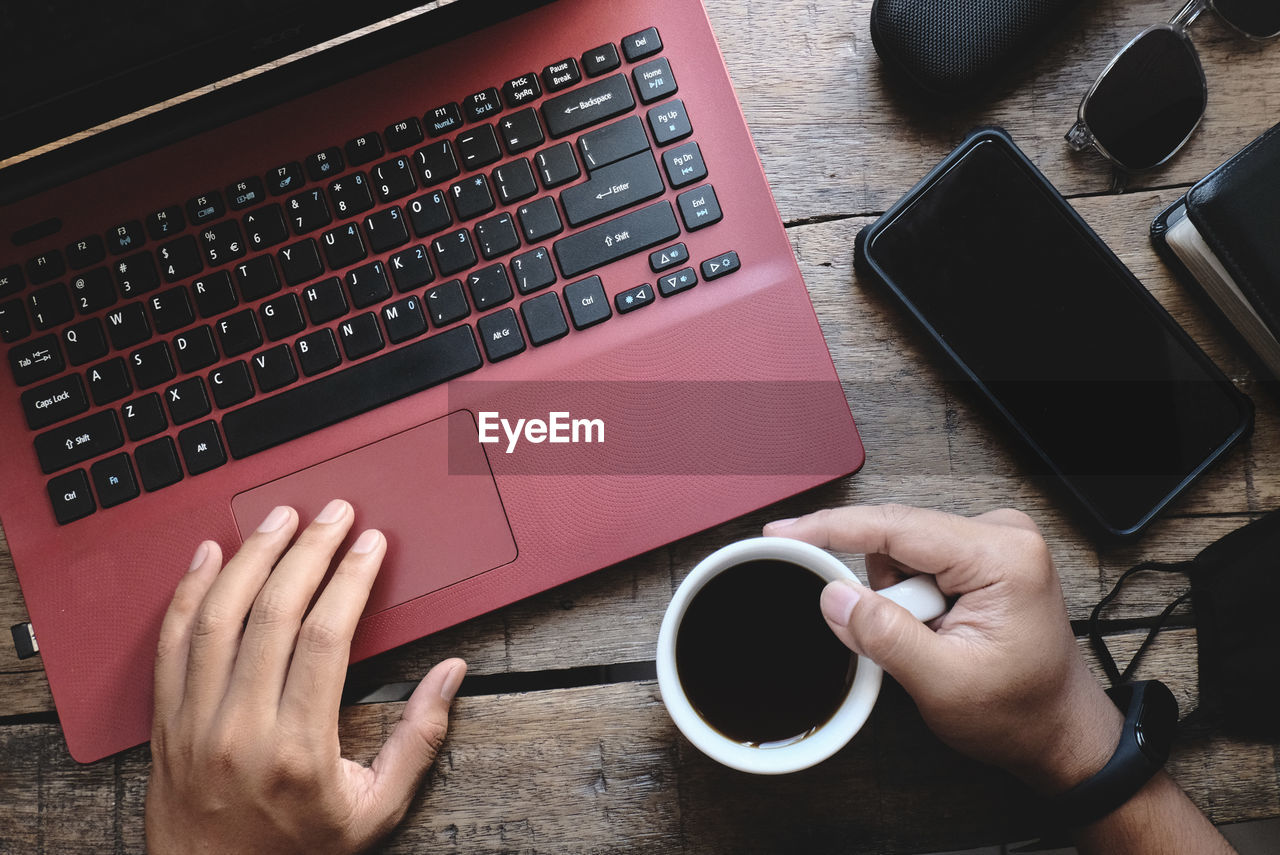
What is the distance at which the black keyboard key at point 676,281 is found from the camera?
2.12 ft

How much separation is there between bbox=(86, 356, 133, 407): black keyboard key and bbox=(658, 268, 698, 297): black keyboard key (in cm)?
41

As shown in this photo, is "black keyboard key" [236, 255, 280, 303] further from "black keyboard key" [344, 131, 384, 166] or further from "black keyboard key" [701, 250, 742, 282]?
"black keyboard key" [701, 250, 742, 282]

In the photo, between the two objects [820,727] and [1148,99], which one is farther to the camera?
[1148,99]

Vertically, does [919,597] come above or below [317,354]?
below

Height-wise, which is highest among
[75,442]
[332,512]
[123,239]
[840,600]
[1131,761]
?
[123,239]

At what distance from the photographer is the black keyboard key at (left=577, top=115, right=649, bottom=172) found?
0.65 metres

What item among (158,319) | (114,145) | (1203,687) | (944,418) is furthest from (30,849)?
(1203,687)

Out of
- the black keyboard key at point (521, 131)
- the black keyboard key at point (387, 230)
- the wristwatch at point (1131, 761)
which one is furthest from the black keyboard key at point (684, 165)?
the wristwatch at point (1131, 761)

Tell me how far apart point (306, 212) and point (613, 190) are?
0.78 feet

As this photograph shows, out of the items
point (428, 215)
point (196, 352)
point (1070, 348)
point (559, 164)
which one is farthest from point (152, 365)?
point (1070, 348)

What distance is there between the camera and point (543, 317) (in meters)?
0.65

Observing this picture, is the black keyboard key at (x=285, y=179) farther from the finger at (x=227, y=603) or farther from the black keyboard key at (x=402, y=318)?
the finger at (x=227, y=603)

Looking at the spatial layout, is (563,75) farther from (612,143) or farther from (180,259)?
(180,259)

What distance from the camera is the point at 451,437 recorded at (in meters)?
0.65
